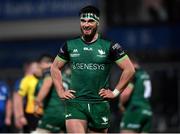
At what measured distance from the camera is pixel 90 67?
11.1 m

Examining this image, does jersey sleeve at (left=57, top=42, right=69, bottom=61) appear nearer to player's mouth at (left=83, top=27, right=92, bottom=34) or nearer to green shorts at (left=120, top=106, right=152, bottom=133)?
player's mouth at (left=83, top=27, right=92, bottom=34)

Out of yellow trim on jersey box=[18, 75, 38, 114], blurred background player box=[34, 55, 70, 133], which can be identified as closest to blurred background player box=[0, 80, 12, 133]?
yellow trim on jersey box=[18, 75, 38, 114]

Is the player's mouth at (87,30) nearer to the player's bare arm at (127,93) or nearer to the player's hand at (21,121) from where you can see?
the player's bare arm at (127,93)

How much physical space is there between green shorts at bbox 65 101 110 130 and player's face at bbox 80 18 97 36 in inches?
36.0

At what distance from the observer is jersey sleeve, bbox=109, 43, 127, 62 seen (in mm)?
11148

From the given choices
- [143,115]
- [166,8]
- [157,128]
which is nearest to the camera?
[143,115]

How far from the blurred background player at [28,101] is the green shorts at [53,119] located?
1.45m

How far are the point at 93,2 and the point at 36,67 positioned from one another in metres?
9.21

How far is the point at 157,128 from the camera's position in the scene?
918 inches

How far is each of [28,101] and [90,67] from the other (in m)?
5.26

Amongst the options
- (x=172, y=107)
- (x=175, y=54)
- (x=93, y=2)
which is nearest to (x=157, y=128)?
(x=172, y=107)

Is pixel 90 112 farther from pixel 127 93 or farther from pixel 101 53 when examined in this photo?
pixel 127 93

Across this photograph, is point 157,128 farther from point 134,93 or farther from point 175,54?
point 134,93

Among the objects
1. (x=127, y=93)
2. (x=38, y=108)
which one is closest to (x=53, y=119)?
(x=38, y=108)
